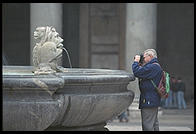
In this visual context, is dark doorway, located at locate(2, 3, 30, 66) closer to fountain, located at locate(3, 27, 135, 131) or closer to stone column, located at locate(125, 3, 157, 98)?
stone column, located at locate(125, 3, 157, 98)

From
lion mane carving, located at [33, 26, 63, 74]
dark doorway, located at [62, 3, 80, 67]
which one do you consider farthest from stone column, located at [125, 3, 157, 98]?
lion mane carving, located at [33, 26, 63, 74]

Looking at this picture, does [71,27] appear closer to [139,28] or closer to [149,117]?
[139,28]

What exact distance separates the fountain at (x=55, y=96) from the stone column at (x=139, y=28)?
1056 cm

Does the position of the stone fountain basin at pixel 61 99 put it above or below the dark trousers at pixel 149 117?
above

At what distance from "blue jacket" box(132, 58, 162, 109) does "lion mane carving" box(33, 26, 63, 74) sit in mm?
1142

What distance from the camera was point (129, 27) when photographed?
17438 mm

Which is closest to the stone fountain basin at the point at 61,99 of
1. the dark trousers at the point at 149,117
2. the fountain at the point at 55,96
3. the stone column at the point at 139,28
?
the fountain at the point at 55,96

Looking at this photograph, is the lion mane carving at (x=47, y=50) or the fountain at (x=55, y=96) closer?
the fountain at (x=55, y=96)

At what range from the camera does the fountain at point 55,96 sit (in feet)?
18.4

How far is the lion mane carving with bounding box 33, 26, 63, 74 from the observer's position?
21.2 feet

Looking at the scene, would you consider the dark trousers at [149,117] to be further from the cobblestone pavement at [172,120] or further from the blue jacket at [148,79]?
the cobblestone pavement at [172,120]

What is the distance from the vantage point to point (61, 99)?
586 cm

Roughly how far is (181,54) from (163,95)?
17598mm

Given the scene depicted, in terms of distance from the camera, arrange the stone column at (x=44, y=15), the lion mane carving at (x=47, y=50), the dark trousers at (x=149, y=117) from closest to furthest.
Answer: the lion mane carving at (x=47, y=50) → the dark trousers at (x=149, y=117) → the stone column at (x=44, y=15)
